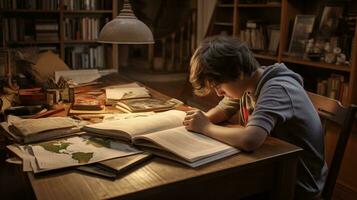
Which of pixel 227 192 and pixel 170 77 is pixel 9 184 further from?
pixel 170 77

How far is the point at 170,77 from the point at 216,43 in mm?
3383

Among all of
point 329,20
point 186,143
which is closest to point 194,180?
point 186,143

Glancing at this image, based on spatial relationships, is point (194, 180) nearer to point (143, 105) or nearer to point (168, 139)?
point (168, 139)

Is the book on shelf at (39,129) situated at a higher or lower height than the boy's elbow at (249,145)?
lower

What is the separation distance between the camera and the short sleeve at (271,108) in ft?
4.10

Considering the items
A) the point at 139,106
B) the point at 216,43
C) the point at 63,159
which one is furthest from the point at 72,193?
the point at 139,106

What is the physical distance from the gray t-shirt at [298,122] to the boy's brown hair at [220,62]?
0.10 metres

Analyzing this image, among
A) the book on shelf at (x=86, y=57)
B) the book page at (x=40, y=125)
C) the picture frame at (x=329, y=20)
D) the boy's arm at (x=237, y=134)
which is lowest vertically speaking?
the book on shelf at (x=86, y=57)

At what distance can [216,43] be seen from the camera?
4.53 feet

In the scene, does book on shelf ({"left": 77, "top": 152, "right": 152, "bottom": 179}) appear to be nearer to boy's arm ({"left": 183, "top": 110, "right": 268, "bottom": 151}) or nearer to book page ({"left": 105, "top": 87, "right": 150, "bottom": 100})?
boy's arm ({"left": 183, "top": 110, "right": 268, "bottom": 151})

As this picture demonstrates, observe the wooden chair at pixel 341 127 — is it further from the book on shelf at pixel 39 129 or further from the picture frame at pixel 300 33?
the picture frame at pixel 300 33

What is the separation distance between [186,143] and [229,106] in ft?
1.49

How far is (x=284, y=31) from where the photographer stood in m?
3.10

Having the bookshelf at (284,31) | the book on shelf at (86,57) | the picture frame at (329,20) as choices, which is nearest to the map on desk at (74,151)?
the bookshelf at (284,31)
